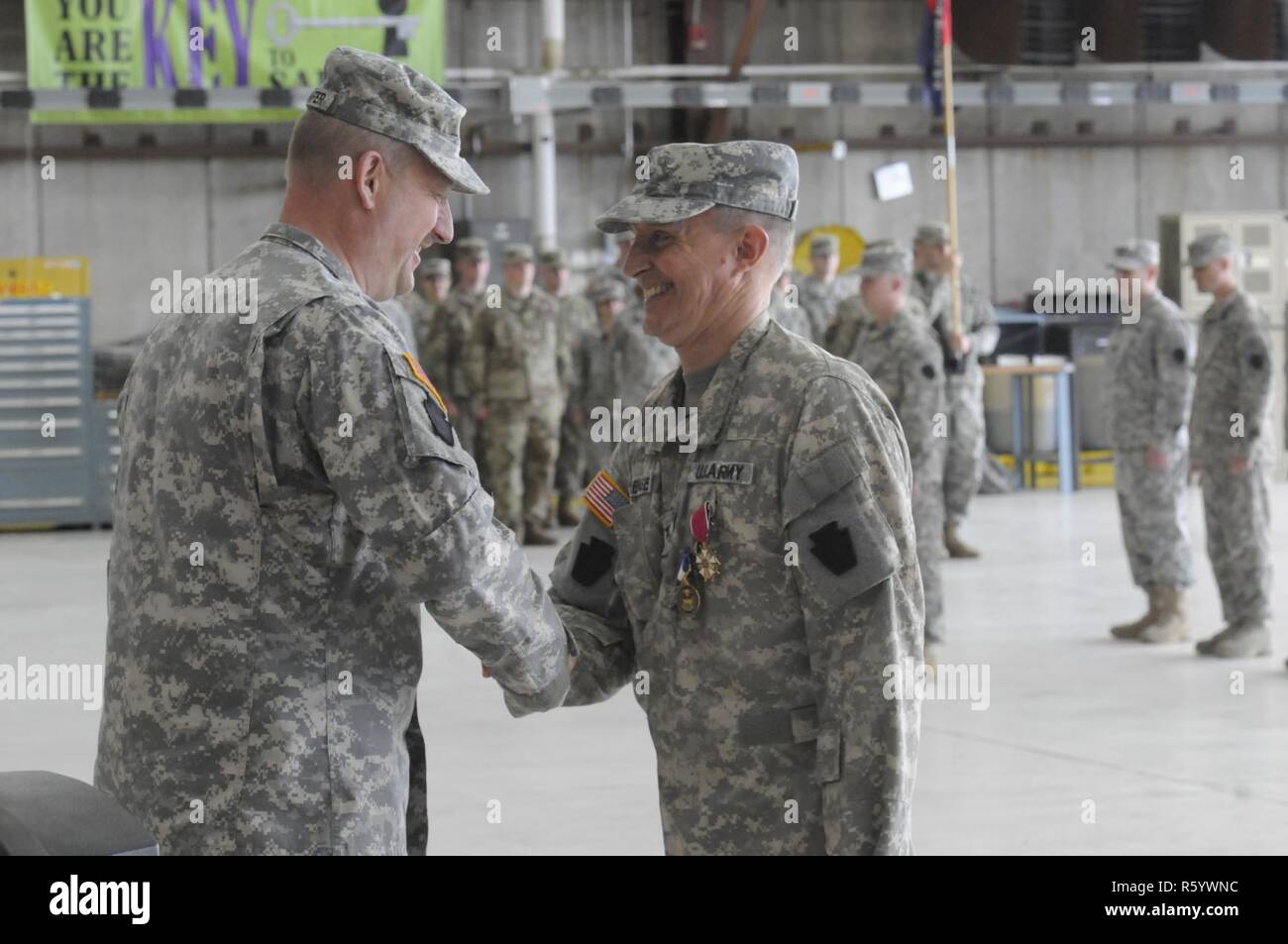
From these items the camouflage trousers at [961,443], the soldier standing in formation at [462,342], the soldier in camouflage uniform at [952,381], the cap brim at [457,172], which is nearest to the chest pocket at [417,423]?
the cap brim at [457,172]

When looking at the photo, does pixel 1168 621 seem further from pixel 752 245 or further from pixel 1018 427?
pixel 1018 427

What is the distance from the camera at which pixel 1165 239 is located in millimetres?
16891

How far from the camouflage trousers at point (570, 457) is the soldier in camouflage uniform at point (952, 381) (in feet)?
10.9

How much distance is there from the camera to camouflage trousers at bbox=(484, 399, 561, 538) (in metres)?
12.1

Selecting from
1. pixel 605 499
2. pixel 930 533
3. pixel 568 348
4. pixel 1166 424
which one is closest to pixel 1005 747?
pixel 930 533

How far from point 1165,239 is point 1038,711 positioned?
11.4 metres

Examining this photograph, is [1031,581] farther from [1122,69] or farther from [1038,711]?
[1122,69]

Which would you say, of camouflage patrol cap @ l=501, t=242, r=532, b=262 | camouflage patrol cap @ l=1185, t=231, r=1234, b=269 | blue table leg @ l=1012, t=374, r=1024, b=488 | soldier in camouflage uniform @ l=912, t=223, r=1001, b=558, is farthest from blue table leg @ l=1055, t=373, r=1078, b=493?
camouflage patrol cap @ l=1185, t=231, r=1234, b=269

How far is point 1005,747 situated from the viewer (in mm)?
5961

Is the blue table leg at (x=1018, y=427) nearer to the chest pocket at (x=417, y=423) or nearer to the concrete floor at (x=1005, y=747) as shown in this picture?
the concrete floor at (x=1005, y=747)

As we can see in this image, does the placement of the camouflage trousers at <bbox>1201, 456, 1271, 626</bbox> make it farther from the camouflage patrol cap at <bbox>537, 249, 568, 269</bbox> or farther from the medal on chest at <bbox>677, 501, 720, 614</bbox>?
the camouflage patrol cap at <bbox>537, 249, 568, 269</bbox>

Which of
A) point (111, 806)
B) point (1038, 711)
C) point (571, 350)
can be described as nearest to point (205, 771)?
point (111, 806)

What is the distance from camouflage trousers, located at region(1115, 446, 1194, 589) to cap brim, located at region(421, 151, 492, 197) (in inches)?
242

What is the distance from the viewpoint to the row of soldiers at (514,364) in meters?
12.1
